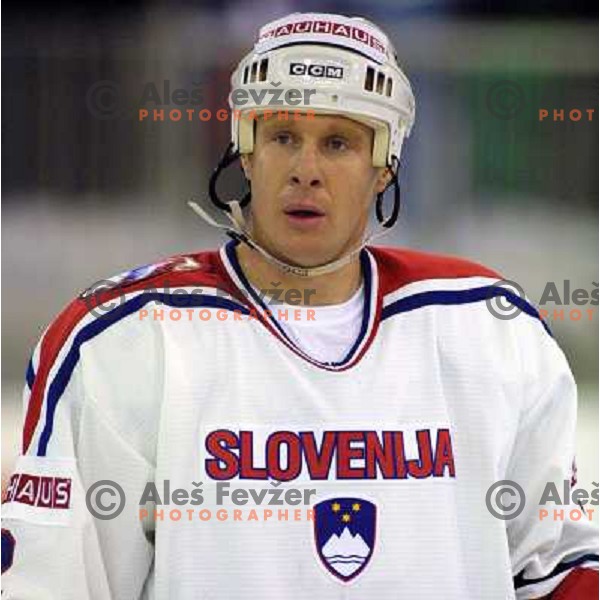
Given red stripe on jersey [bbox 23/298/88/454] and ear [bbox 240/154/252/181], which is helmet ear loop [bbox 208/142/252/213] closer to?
ear [bbox 240/154/252/181]

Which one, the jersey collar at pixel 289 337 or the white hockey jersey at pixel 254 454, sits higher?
the jersey collar at pixel 289 337

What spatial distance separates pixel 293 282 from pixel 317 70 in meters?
0.30

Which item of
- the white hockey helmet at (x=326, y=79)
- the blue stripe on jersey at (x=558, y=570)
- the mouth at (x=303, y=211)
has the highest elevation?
the white hockey helmet at (x=326, y=79)

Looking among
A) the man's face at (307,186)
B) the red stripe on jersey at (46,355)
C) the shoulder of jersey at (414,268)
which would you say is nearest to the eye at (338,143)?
the man's face at (307,186)

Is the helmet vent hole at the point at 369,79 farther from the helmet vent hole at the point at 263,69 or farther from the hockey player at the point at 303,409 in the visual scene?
the helmet vent hole at the point at 263,69

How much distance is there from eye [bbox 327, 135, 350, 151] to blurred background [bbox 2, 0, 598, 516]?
1.90 metres

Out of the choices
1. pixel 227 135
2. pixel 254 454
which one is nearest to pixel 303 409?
pixel 254 454

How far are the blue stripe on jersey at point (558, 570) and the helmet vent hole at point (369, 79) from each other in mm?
744

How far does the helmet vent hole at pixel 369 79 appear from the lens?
2.10m

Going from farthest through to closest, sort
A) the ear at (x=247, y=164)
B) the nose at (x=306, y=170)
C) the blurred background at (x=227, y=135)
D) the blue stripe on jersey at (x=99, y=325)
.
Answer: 1. the blurred background at (x=227, y=135)
2. the ear at (x=247, y=164)
3. the nose at (x=306, y=170)
4. the blue stripe on jersey at (x=99, y=325)

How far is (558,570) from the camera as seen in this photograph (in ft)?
7.04

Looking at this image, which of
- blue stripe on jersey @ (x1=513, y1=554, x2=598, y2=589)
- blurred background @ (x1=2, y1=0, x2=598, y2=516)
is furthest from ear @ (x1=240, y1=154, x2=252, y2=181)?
blurred background @ (x1=2, y1=0, x2=598, y2=516)

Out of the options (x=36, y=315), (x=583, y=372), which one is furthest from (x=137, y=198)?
(x=583, y=372)

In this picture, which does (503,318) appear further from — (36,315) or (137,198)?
(137,198)
